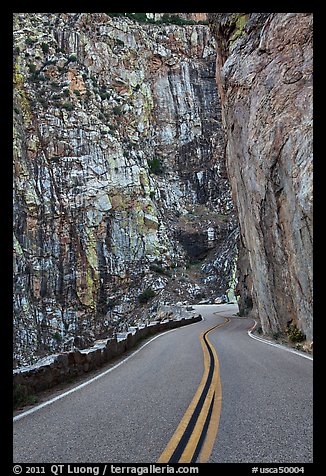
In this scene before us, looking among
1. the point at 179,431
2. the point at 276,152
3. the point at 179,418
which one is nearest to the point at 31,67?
the point at 276,152

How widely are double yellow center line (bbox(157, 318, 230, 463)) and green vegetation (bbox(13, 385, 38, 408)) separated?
2693 mm

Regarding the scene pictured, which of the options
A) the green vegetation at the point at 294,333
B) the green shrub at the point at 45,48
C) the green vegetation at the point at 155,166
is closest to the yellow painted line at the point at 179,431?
the green vegetation at the point at 294,333

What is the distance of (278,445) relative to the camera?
4371mm

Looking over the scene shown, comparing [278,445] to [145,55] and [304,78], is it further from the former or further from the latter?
[145,55]

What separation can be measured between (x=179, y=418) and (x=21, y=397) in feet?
9.36

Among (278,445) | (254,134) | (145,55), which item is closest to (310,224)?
(254,134)

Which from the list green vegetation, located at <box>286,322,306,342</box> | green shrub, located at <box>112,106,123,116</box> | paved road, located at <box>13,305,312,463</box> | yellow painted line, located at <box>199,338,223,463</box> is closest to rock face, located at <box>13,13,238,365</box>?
green shrub, located at <box>112,106,123,116</box>

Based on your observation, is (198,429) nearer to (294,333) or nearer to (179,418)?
(179,418)

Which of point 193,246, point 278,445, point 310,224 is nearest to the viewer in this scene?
point 278,445

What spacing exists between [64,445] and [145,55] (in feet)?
260

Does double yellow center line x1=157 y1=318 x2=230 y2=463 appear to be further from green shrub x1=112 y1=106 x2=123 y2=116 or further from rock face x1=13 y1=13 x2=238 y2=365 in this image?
green shrub x1=112 y1=106 x2=123 y2=116

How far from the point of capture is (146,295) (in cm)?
4884

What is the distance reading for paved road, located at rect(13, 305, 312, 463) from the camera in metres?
4.24
